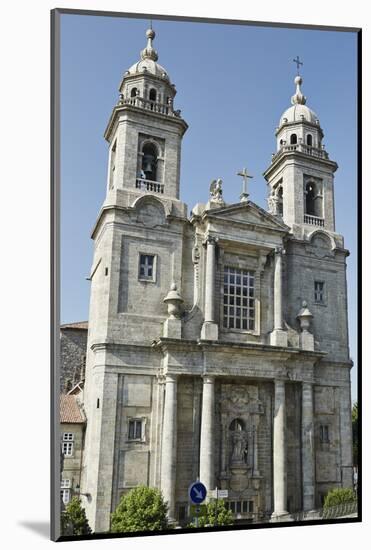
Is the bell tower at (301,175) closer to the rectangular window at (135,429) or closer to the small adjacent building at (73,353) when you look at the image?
the small adjacent building at (73,353)

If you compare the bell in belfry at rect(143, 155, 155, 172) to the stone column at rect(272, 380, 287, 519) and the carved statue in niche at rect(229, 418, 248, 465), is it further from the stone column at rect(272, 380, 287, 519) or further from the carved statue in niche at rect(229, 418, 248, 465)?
the carved statue in niche at rect(229, 418, 248, 465)

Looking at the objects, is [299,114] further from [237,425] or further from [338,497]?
[338,497]

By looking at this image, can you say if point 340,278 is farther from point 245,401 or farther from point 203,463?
point 203,463

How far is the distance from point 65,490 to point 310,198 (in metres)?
14.3

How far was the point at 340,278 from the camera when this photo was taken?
70.4 ft

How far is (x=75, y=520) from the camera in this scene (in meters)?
14.1

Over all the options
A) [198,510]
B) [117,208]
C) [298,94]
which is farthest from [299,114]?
[198,510]

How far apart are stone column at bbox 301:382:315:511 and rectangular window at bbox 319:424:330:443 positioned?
0.69m

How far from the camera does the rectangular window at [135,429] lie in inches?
661

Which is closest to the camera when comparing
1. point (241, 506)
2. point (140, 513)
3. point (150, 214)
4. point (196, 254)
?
point (140, 513)

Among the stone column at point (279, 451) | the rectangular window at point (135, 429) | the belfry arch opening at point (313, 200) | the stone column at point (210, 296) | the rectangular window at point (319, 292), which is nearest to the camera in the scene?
the rectangular window at point (135, 429)

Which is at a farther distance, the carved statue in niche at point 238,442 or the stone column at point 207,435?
the carved statue in niche at point 238,442

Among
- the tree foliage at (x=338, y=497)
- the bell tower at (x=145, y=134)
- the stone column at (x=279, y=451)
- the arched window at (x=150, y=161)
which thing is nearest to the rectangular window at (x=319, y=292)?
the stone column at (x=279, y=451)

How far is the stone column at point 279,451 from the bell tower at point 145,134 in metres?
7.71
